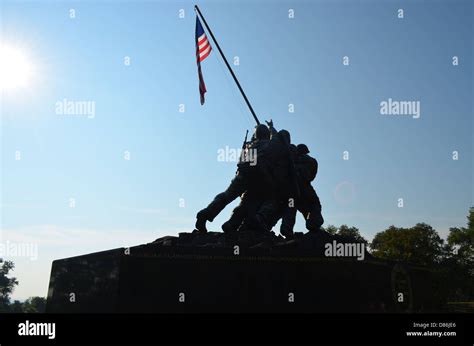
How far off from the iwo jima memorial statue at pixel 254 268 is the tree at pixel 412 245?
35.6 metres

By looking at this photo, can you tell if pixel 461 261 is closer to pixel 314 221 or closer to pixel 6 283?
pixel 314 221

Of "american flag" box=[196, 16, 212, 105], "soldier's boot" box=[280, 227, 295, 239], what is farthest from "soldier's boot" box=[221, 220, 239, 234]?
"american flag" box=[196, 16, 212, 105]

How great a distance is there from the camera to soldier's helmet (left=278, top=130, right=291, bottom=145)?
1773 centimetres

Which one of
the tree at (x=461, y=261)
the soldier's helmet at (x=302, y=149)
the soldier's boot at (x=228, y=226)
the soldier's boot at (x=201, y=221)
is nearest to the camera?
the soldier's boot at (x=201, y=221)

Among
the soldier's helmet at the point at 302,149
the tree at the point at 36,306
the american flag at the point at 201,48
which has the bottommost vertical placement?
the tree at the point at 36,306

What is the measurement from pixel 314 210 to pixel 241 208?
9.07 ft

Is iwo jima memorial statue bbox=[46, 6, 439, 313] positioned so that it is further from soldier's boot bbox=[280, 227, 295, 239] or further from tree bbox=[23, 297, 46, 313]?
tree bbox=[23, 297, 46, 313]

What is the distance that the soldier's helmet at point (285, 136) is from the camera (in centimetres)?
1773

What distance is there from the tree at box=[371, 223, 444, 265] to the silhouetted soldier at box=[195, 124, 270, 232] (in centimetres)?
3703

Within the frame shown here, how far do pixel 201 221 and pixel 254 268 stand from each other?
283 centimetres

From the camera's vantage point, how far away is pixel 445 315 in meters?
11.6

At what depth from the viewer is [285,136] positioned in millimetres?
17953

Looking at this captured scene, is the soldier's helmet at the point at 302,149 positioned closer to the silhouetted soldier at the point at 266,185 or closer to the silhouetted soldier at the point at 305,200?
the silhouetted soldier at the point at 305,200

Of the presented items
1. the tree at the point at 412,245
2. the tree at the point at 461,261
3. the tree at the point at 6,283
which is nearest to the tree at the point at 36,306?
the tree at the point at 6,283
